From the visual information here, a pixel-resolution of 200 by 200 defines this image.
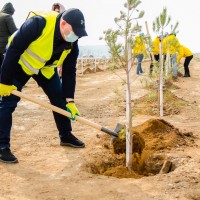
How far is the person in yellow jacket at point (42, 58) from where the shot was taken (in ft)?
11.7

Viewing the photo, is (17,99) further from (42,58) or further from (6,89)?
(42,58)

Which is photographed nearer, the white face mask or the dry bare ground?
the dry bare ground

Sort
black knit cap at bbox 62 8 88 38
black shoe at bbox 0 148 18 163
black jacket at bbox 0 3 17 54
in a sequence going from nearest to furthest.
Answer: black knit cap at bbox 62 8 88 38
black shoe at bbox 0 148 18 163
black jacket at bbox 0 3 17 54

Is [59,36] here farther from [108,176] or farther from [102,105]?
[102,105]

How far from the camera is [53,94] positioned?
4293 millimetres

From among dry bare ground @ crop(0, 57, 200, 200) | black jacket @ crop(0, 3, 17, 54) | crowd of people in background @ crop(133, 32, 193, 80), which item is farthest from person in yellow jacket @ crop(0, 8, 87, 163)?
black jacket @ crop(0, 3, 17, 54)

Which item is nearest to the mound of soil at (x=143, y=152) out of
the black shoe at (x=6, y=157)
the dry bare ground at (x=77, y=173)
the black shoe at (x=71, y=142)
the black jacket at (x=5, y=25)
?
the dry bare ground at (x=77, y=173)

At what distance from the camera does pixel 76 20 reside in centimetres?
349

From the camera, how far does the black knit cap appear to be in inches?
138

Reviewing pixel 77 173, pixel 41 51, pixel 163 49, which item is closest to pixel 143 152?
pixel 77 173

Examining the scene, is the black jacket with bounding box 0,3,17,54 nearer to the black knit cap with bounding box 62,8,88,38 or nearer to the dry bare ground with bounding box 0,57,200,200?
the dry bare ground with bounding box 0,57,200,200

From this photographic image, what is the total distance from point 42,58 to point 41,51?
82 millimetres

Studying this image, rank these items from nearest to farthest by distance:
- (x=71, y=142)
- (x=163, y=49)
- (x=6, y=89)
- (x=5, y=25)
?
(x=6, y=89)
(x=71, y=142)
(x=5, y=25)
(x=163, y=49)

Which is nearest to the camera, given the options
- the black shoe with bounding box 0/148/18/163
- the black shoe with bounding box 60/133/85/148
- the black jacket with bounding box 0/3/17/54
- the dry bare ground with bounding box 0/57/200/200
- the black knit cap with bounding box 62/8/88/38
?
the dry bare ground with bounding box 0/57/200/200
